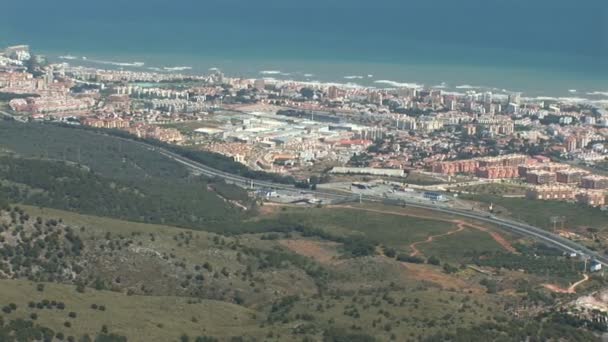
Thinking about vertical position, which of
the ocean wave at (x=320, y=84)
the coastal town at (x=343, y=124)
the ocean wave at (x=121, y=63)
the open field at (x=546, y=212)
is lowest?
the open field at (x=546, y=212)

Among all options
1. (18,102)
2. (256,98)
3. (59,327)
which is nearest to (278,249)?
(59,327)

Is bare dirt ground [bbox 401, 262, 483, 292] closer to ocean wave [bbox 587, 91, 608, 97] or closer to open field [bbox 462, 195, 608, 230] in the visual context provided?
open field [bbox 462, 195, 608, 230]

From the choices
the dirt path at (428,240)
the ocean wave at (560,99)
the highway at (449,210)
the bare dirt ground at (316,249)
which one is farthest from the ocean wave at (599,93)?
the bare dirt ground at (316,249)

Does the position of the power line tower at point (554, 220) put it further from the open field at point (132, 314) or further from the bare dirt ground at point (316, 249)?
the open field at point (132, 314)

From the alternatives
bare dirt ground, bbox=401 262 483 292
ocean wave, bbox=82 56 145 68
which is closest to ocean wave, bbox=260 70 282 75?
ocean wave, bbox=82 56 145 68

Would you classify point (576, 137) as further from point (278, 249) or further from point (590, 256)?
point (278, 249)

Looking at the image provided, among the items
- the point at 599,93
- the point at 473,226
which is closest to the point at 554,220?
the point at 473,226
